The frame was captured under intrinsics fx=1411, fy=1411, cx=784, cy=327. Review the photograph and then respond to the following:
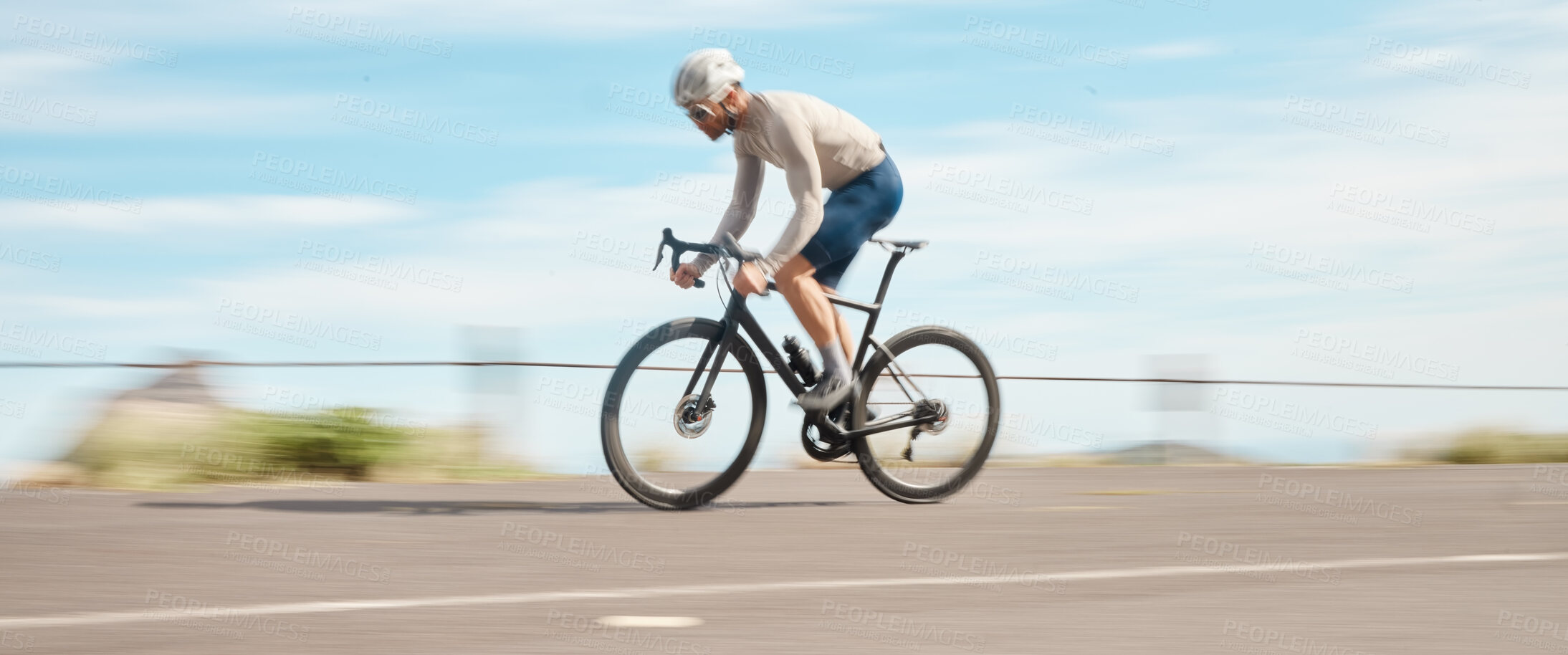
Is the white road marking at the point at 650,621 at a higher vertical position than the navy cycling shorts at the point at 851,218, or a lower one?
lower

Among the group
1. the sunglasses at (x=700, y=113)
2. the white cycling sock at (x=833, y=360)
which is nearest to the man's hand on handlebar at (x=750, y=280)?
the white cycling sock at (x=833, y=360)

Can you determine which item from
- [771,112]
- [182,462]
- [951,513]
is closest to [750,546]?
[951,513]

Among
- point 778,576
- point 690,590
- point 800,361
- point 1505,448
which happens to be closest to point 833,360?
point 800,361

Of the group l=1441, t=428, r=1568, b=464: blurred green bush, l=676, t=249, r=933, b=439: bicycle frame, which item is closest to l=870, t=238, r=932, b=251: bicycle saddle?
l=676, t=249, r=933, b=439: bicycle frame

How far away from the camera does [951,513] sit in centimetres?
608

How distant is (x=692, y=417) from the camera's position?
19.4 ft

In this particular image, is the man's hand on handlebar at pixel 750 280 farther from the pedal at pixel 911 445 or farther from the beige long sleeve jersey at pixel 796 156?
the pedal at pixel 911 445

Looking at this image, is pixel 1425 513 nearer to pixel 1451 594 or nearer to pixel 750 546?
pixel 1451 594

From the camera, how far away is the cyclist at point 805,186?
5867 mm

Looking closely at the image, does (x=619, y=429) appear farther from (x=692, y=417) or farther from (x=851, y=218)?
(x=851, y=218)

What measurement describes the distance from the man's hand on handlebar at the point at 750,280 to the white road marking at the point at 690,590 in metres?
2.03

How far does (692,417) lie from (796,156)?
1.17 meters

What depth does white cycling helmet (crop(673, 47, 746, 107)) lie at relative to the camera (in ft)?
19.1

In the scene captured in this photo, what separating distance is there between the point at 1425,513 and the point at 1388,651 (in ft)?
11.3
